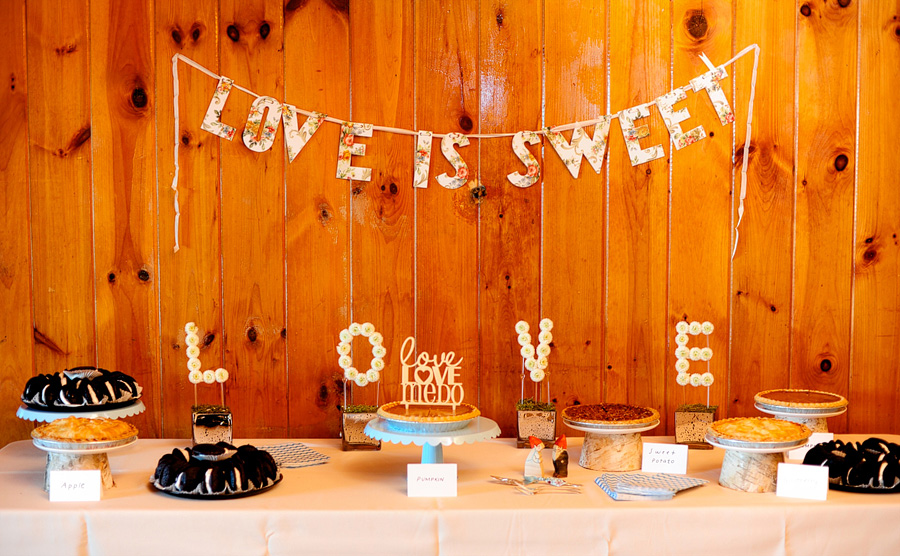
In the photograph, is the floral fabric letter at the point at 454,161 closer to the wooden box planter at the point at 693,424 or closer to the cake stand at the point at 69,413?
the wooden box planter at the point at 693,424

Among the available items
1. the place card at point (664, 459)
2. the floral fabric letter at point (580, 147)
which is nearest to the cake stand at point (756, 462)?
the place card at point (664, 459)

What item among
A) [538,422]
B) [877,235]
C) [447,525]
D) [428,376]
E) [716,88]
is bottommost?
[447,525]

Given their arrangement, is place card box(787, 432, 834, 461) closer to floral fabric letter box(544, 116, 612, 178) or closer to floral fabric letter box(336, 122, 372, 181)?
floral fabric letter box(544, 116, 612, 178)

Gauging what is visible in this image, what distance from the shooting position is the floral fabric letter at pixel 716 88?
216 cm

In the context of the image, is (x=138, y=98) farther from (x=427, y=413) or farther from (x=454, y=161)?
(x=427, y=413)

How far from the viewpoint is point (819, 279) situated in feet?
7.22

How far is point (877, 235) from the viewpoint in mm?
2199

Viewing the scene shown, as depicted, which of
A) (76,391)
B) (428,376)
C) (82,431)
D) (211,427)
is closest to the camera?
(82,431)

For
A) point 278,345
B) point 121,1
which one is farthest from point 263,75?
point 278,345

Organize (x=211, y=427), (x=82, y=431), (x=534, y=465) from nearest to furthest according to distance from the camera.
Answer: (x=82, y=431) → (x=534, y=465) → (x=211, y=427)

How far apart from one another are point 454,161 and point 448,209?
138 millimetres

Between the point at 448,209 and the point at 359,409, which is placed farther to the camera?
the point at 448,209

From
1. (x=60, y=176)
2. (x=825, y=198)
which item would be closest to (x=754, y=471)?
(x=825, y=198)

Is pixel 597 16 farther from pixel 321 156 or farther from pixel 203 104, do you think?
pixel 203 104
